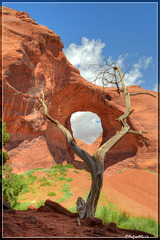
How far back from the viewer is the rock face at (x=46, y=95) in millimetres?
15652

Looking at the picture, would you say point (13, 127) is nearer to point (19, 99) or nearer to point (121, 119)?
point (19, 99)

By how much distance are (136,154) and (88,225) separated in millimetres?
21218

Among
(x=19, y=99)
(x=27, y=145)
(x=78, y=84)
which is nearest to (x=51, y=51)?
(x=78, y=84)

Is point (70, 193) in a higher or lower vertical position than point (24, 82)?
lower

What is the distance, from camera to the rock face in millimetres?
15652

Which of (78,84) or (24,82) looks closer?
(24,82)

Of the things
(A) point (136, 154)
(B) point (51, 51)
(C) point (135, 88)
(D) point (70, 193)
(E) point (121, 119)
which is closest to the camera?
(E) point (121, 119)

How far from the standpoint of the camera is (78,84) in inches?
857

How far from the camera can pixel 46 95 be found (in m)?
18.4

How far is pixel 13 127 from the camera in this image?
16.1 m

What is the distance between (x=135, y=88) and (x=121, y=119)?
24269 mm

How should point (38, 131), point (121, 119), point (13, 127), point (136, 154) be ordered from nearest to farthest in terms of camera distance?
point (121, 119) < point (13, 127) < point (38, 131) < point (136, 154)

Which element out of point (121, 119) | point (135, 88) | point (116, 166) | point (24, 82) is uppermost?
point (135, 88)

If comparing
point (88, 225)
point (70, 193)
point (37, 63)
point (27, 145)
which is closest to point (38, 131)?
point (27, 145)
